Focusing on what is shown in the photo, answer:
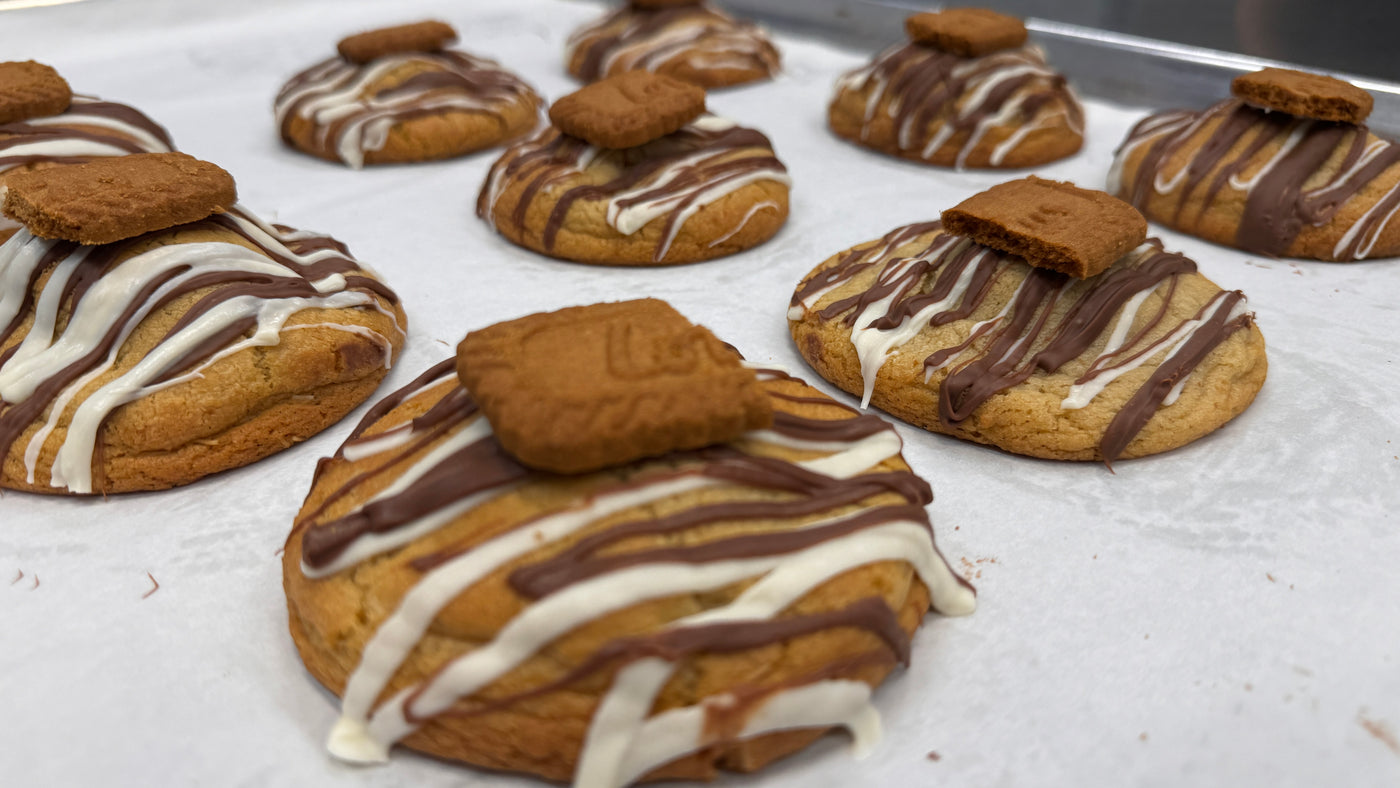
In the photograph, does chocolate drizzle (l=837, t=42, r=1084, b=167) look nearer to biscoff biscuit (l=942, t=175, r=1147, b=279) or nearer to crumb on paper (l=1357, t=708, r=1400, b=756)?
biscoff biscuit (l=942, t=175, r=1147, b=279)

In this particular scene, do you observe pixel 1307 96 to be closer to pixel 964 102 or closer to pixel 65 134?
pixel 964 102

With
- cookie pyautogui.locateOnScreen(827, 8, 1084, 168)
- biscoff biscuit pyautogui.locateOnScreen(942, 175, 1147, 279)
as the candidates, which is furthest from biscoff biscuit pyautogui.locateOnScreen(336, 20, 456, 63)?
biscoff biscuit pyautogui.locateOnScreen(942, 175, 1147, 279)

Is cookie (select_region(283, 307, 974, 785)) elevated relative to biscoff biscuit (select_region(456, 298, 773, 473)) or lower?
lower

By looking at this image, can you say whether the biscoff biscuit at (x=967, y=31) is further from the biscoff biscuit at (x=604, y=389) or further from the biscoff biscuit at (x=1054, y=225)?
the biscoff biscuit at (x=604, y=389)

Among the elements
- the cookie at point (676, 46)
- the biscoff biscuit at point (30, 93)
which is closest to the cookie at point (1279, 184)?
the cookie at point (676, 46)

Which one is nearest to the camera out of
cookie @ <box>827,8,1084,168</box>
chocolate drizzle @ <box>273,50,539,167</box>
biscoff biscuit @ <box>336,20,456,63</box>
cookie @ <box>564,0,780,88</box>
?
cookie @ <box>827,8,1084,168</box>

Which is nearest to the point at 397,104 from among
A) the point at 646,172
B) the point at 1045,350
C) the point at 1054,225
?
the point at 646,172
